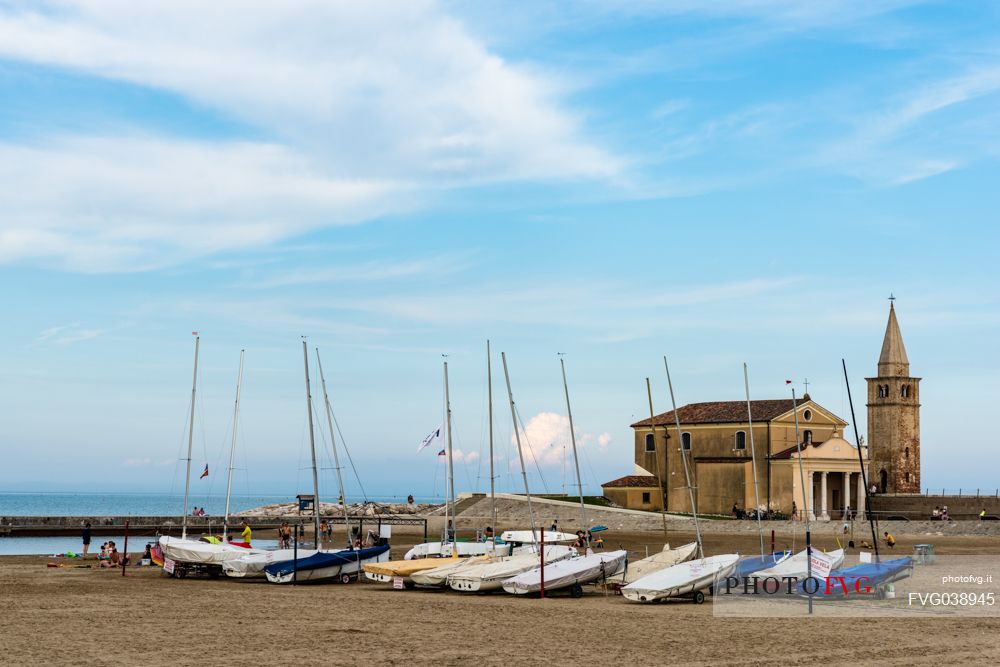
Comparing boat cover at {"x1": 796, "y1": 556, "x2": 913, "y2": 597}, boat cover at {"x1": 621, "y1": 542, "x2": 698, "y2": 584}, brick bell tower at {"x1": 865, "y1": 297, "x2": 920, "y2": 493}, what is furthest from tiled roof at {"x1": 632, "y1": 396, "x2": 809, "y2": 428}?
boat cover at {"x1": 796, "y1": 556, "x2": 913, "y2": 597}

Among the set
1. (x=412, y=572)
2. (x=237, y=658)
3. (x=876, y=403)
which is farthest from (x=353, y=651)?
(x=876, y=403)

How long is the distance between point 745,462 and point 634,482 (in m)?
7.83

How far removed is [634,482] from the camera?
78.0 metres

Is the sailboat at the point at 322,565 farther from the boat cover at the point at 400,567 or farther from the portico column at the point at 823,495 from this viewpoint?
the portico column at the point at 823,495

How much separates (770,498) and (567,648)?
54580mm

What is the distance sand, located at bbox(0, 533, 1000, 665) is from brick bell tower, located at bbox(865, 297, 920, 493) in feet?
196

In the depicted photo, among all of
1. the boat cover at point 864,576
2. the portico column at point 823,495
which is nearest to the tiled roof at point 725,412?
the portico column at point 823,495

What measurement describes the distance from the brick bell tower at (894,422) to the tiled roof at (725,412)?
44.7 feet

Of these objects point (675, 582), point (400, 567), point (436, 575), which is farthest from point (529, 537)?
point (675, 582)

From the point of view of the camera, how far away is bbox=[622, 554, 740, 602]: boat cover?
2966 centimetres

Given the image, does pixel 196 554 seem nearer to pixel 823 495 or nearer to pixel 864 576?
pixel 864 576

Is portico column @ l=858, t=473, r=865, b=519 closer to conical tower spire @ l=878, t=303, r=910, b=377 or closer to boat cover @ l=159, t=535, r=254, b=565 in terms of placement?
conical tower spire @ l=878, t=303, r=910, b=377

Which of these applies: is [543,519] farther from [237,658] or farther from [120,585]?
[237,658]

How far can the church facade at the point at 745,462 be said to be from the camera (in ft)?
240
